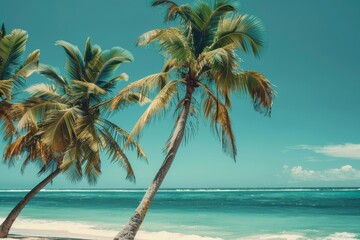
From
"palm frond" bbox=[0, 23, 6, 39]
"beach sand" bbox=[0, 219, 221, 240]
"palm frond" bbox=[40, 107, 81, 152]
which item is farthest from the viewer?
"beach sand" bbox=[0, 219, 221, 240]

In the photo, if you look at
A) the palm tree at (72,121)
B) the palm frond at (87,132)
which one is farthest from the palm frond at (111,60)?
the palm frond at (87,132)

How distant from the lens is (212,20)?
9195mm

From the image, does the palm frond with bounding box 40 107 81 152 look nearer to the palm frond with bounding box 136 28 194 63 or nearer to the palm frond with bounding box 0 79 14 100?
the palm frond with bounding box 0 79 14 100

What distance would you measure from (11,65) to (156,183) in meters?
6.76

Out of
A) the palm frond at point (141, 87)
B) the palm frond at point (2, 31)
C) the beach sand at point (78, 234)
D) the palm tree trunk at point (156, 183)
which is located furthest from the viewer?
the beach sand at point (78, 234)

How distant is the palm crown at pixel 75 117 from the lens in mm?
10781

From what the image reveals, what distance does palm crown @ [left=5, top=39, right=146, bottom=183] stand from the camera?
10.8 m

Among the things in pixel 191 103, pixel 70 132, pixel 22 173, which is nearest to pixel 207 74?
pixel 191 103

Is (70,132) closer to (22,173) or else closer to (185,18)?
(22,173)

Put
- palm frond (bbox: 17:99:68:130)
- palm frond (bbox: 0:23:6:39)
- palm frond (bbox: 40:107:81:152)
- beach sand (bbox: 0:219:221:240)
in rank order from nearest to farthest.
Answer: palm frond (bbox: 40:107:81:152) → palm frond (bbox: 17:99:68:130) → palm frond (bbox: 0:23:6:39) → beach sand (bbox: 0:219:221:240)

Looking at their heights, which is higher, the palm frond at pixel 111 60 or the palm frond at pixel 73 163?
the palm frond at pixel 111 60

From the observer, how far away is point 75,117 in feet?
37.9

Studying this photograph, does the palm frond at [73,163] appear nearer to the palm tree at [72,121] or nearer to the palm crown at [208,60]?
the palm tree at [72,121]

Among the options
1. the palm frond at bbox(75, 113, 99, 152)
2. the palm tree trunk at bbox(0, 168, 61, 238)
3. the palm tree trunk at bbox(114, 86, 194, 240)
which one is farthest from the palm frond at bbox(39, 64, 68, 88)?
the palm tree trunk at bbox(114, 86, 194, 240)
